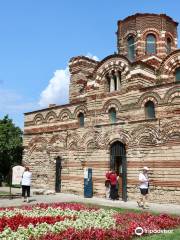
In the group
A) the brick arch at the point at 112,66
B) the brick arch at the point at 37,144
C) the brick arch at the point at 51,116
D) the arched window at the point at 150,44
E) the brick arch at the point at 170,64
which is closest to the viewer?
the brick arch at the point at 170,64

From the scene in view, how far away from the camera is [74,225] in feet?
30.9

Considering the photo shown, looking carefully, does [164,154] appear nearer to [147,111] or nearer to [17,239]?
[147,111]

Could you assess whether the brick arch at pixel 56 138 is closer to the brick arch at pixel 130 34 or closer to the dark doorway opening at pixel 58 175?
the dark doorway opening at pixel 58 175

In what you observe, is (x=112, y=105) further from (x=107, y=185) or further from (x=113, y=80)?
(x=107, y=185)

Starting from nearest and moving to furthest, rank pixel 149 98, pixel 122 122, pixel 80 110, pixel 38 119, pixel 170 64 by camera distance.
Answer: pixel 149 98, pixel 122 122, pixel 170 64, pixel 80 110, pixel 38 119

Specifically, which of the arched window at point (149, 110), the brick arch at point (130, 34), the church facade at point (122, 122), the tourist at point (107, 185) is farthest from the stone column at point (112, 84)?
the brick arch at point (130, 34)

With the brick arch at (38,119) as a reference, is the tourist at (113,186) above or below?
below

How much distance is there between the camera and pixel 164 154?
16.8 m

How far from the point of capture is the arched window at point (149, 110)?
706 inches

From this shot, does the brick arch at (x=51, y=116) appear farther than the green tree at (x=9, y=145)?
No

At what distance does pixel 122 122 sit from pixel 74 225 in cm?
1032

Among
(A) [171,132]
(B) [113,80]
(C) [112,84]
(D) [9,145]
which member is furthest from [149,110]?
(D) [9,145]

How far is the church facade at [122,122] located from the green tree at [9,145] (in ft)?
14.0

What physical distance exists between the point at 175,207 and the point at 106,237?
321 inches
